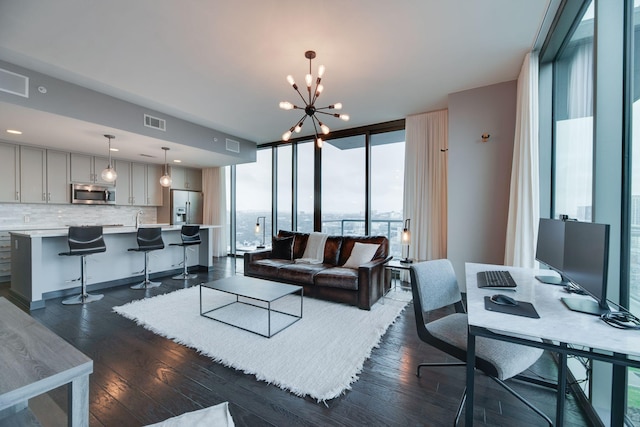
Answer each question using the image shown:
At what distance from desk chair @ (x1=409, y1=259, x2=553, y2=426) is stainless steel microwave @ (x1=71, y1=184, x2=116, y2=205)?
678 centimetres

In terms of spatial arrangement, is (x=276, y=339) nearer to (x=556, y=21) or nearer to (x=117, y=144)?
(x=556, y=21)

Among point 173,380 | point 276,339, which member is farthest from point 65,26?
point 276,339

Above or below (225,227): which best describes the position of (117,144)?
above

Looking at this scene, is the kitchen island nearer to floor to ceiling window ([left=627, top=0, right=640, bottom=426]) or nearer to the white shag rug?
the white shag rug

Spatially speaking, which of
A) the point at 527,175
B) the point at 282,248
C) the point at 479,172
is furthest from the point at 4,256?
the point at 527,175

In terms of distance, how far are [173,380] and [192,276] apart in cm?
333

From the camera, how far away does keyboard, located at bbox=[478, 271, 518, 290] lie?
1714 millimetres

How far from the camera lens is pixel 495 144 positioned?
353 cm

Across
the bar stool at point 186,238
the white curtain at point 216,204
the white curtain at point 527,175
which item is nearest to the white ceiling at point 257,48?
the white curtain at point 527,175

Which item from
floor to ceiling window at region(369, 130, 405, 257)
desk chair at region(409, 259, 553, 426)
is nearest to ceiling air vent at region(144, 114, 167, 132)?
floor to ceiling window at region(369, 130, 405, 257)

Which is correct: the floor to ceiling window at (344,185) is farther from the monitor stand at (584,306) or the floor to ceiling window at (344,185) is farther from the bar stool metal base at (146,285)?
the monitor stand at (584,306)

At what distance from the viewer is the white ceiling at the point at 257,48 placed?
224 cm

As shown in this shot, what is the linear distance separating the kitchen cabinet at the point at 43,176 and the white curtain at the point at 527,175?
7763 millimetres

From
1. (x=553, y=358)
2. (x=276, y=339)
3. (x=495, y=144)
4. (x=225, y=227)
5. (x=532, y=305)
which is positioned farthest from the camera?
(x=225, y=227)
